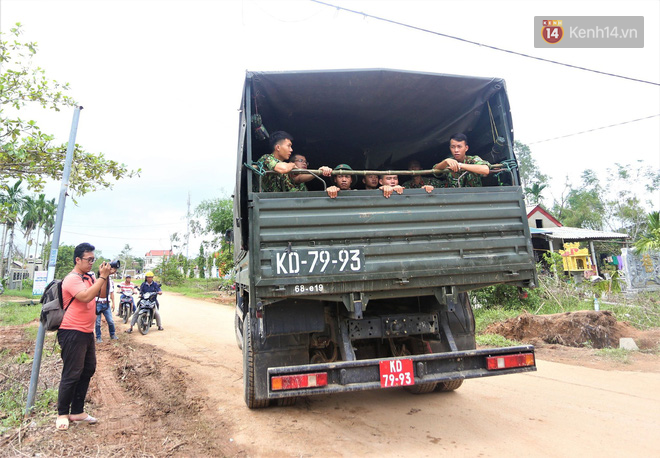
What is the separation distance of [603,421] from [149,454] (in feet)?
12.6

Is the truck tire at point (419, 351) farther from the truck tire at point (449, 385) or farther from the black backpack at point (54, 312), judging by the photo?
the black backpack at point (54, 312)

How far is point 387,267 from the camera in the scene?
3.05 m

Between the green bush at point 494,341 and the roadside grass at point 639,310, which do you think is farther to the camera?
the roadside grass at point 639,310

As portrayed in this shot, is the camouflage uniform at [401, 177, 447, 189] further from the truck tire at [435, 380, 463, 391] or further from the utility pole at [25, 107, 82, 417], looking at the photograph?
the utility pole at [25, 107, 82, 417]

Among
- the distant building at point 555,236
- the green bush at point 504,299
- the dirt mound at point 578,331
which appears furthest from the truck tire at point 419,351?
the distant building at point 555,236

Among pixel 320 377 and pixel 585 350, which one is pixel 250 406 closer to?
pixel 320 377

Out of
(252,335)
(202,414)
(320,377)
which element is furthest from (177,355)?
(320,377)

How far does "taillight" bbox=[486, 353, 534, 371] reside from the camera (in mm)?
3076

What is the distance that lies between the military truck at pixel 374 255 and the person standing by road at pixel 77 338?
1.39m

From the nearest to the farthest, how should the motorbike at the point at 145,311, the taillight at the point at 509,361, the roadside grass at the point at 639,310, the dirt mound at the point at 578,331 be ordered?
the taillight at the point at 509,361 < the dirt mound at the point at 578,331 < the roadside grass at the point at 639,310 < the motorbike at the point at 145,311

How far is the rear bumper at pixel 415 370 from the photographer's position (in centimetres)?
282

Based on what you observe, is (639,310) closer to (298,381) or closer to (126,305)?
(298,381)

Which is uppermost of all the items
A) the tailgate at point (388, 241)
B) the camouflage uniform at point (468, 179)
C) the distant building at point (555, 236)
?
the distant building at point (555, 236)

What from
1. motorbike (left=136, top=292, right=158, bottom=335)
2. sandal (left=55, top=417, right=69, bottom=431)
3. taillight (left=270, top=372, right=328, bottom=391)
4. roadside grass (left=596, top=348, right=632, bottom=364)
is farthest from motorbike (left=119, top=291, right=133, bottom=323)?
roadside grass (left=596, top=348, right=632, bottom=364)
